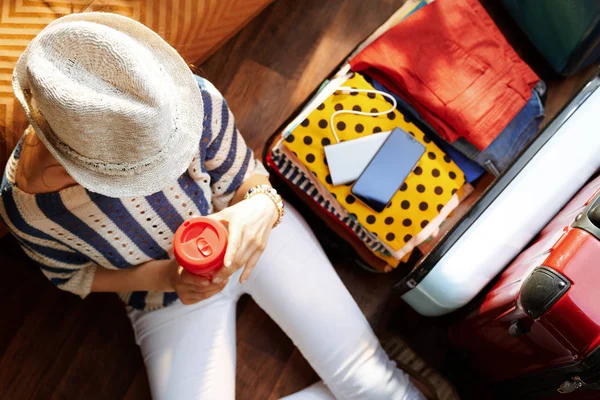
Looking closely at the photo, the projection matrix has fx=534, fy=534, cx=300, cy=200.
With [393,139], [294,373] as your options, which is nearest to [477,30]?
[393,139]

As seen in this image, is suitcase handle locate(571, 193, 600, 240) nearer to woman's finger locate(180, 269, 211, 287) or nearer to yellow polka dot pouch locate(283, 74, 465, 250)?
yellow polka dot pouch locate(283, 74, 465, 250)

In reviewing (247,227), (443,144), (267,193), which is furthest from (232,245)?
(443,144)

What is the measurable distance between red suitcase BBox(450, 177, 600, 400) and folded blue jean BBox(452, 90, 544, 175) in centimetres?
26

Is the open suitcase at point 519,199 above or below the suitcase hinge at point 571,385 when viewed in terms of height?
above

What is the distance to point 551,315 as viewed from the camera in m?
0.84

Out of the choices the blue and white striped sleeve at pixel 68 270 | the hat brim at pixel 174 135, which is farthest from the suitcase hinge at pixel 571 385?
the blue and white striped sleeve at pixel 68 270

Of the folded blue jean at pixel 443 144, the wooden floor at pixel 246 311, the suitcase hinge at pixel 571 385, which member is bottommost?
the wooden floor at pixel 246 311

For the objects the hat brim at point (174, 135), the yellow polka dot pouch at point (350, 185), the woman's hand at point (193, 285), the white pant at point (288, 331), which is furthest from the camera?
the yellow polka dot pouch at point (350, 185)

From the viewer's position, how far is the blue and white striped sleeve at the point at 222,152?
2.92 ft

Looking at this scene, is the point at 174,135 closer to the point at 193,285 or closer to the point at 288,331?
the point at 193,285

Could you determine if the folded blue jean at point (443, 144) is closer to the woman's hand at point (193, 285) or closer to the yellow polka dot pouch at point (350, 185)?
the yellow polka dot pouch at point (350, 185)

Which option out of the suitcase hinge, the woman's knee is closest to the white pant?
the woman's knee

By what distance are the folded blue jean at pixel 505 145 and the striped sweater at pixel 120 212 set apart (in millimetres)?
523

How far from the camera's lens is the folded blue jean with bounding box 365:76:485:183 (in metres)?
1.30
